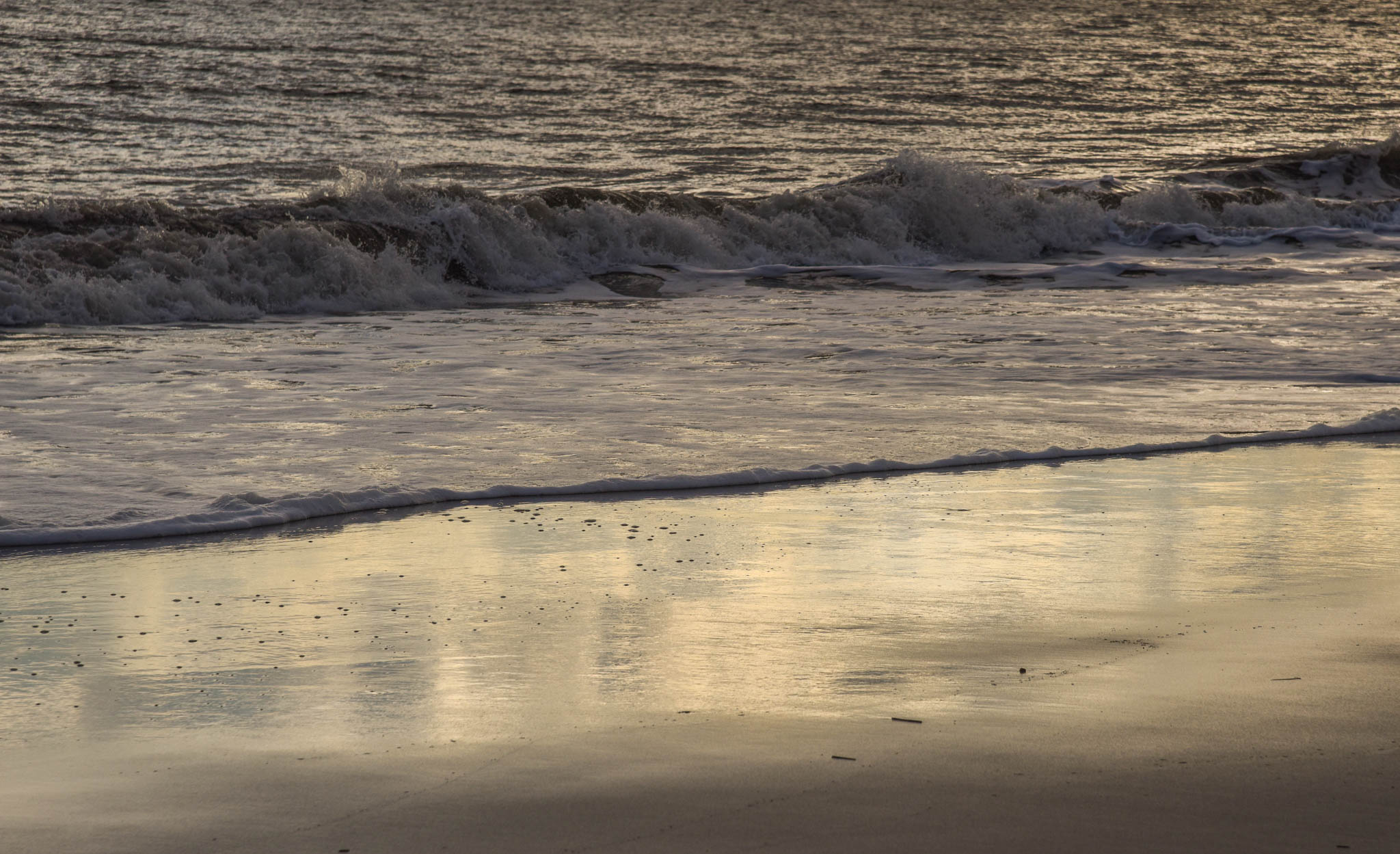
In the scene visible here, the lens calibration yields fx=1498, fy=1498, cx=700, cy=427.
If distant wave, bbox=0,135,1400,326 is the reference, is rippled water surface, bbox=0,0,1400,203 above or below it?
above

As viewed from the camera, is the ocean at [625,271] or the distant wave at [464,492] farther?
the ocean at [625,271]

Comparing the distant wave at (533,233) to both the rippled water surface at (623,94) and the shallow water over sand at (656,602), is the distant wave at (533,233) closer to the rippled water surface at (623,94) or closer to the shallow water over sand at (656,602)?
the rippled water surface at (623,94)

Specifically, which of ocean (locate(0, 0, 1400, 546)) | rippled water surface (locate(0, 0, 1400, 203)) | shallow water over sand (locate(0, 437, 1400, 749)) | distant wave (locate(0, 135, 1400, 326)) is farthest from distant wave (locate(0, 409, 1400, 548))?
rippled water surface (locate(0, 0, 1400, 203))

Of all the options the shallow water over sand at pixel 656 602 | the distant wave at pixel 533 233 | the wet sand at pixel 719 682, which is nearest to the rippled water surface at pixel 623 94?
the distant wave at pixel 533 233

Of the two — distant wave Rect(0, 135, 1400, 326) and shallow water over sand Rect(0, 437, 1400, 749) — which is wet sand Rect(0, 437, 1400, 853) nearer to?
shallow water over sand Rect(0, 437, 1400, 749)

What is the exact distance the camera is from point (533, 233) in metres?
15.4

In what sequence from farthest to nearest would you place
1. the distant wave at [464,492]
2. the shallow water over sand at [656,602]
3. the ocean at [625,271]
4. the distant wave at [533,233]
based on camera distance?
the distant wave at [533,233] < the ocean at [625,271] < the distant wave at [464,492] < the shallow water over sand at [656,602]

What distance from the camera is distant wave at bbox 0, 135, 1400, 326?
41.9 feet

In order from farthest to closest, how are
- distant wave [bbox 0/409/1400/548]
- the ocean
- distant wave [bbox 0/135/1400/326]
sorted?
distant wave [bbox 0/135/1400/326]
the ocean
distant wave [bbox 0/409/1400/548]

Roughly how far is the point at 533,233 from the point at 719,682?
39.8 feet

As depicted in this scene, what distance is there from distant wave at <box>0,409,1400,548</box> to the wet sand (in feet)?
0.53

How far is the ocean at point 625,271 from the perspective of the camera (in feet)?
23.0

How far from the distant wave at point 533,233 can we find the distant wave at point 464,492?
695 cm

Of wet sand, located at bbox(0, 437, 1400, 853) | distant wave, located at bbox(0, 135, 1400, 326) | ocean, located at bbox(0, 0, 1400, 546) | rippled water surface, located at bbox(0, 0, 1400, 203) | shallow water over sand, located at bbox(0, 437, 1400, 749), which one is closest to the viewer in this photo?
wet sand, located at bbox(0, 437, 1400, 853)
